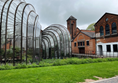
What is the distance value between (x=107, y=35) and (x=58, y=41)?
12165 mm

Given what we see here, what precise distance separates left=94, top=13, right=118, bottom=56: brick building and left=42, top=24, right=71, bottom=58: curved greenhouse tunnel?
9.67m

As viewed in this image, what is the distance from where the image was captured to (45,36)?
21.3 m

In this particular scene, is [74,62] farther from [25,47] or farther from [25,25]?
[25,25]

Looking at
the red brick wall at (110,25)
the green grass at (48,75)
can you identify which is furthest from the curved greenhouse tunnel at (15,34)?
the red brick wall at (110,25)

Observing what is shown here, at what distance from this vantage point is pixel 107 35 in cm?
2286

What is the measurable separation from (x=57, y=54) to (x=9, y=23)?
11.1m

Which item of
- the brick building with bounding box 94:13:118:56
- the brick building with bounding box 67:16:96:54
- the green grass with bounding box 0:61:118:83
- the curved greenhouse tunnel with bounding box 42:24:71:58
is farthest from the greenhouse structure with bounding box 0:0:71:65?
the brick building with bounding box 67:16:96:54

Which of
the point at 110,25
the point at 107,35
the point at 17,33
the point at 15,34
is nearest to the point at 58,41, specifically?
the point at 17,33

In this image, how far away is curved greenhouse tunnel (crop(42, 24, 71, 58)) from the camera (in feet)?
62.3

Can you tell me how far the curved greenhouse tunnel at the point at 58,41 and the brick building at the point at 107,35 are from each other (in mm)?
9674

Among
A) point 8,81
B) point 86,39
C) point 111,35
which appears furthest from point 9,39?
point 86,39

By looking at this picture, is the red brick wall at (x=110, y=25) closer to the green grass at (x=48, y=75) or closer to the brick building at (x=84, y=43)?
the brick building at (x=84, y=43)

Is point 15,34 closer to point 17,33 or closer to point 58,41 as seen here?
point 17,33

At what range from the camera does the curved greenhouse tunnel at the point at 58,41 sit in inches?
747
